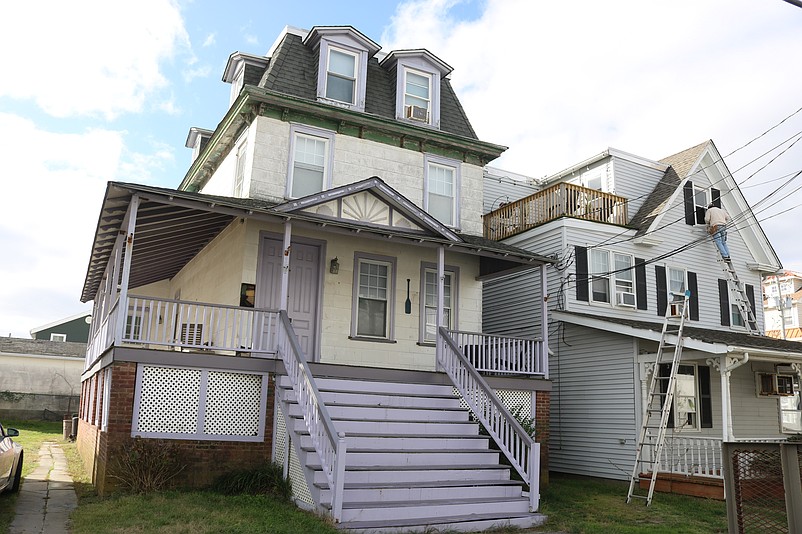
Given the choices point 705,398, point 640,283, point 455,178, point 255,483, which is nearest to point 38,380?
point 455,178

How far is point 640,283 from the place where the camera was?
20172mm

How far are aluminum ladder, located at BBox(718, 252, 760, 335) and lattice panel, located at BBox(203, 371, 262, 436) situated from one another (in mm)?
15804

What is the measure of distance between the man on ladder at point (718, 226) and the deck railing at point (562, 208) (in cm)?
295

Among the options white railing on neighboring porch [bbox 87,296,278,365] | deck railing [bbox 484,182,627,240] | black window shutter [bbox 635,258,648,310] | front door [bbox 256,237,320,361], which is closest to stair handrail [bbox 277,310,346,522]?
white railing on neighboring porch [bbox 87,296,278,365]

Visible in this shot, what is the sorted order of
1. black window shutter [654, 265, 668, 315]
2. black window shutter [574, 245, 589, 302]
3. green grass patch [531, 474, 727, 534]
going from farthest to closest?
black window shutter [654, 265, 668, 315], black window shutter [574, 245, 589, 302], green grass patch [531, 474, 727, 534]

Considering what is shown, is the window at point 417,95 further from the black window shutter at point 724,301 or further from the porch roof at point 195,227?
the black window shutter at point 724,301

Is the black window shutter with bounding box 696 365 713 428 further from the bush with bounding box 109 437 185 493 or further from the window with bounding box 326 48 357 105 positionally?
the bush with bounding box 109 437 185 493

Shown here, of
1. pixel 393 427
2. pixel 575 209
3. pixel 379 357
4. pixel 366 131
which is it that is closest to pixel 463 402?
pixel 393 427

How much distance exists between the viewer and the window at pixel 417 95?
58.4ft

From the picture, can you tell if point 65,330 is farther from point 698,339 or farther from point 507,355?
point 698,339

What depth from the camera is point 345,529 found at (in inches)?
355

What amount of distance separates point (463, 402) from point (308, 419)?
3653 mm

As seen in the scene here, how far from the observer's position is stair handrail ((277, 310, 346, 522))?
919cm

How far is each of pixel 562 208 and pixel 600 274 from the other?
2.18 meters
